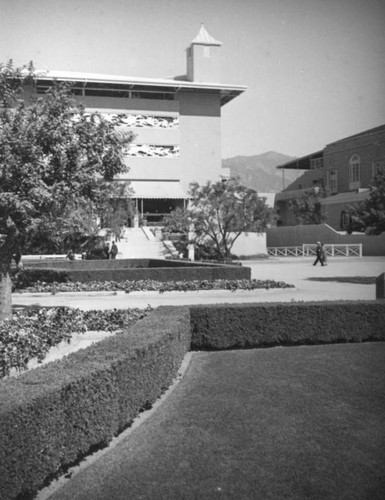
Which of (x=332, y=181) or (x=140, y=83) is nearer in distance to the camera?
(x=140, y=83)

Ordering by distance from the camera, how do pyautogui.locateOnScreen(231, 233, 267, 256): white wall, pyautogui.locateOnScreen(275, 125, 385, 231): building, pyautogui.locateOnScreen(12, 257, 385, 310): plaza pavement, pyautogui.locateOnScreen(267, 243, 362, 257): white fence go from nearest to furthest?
pyautogui.locateOnScreen(12, 257, 385, 310): plaza pavement
pyautogui.locateOnScreen(231, 233, 267, 256): white wall
pyautogui.locateOnScreen(267, 243, 362, 257): white fence
pyautogui.locateOnScreen(275, 125, 385, 231): building

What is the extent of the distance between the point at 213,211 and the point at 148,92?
94.8 feet

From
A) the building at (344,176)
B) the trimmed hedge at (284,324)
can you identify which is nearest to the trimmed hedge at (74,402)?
the trimmed hedge at (284,324)

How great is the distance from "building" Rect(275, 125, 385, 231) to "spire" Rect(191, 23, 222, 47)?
1672 cm

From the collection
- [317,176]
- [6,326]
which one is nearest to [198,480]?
[6,326]

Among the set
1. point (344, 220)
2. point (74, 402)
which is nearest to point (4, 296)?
point (74, 402)

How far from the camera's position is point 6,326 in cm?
1012

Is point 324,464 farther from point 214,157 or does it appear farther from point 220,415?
point 214,157

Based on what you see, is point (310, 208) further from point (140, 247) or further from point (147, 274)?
point (147, 274)

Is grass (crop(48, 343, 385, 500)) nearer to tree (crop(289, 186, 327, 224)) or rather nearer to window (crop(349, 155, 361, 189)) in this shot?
tree (crop(289, 186, 327, 224))

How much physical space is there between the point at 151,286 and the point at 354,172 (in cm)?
4628

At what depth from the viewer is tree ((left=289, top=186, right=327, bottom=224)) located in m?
58.1

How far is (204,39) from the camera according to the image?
6588cm

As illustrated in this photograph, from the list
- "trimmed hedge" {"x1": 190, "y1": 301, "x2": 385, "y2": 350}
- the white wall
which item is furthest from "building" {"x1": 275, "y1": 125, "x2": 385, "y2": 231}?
"trimmed hedge" {"x1": 190, "y1": 301, "x2": 385, "y2": 350}
